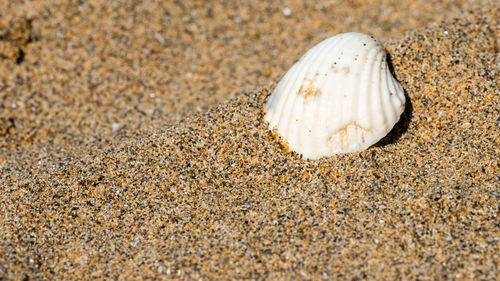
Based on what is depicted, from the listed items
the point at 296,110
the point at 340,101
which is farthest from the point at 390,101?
the point at 296,110

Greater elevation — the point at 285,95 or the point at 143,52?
the point at 285,95

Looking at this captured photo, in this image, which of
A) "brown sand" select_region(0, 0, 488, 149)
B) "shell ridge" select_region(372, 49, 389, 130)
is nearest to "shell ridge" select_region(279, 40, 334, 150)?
"shell ridge" select_region(372, 49, 389, 130)

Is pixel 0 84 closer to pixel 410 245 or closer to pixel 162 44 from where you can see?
pixel 162 44

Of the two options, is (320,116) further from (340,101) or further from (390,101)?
(390,101)

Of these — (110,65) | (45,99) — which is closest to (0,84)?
(45,99)

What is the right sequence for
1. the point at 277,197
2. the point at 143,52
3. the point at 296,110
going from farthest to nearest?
1. the point at 143,52
2. the point at 296,110
3. the point at 277,197

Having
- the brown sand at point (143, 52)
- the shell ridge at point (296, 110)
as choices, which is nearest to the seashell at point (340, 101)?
the shell ridge at point (296, 110)

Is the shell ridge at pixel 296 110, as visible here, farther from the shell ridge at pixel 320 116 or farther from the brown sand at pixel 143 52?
the brown sand at pixel 143 52
